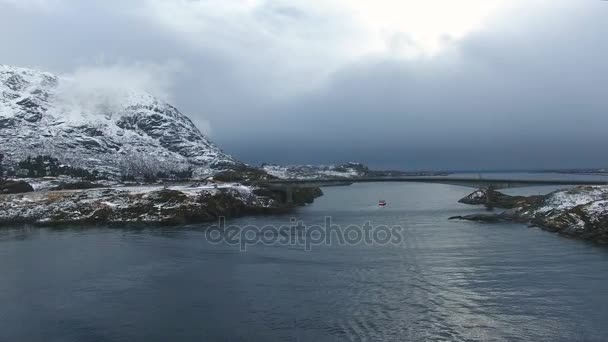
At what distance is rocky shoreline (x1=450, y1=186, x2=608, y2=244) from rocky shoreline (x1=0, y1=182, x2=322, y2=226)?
49.6 m

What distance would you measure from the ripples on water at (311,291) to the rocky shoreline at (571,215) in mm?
4971

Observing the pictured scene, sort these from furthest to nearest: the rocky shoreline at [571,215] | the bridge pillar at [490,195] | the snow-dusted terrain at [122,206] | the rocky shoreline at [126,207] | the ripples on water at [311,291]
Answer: the bridge pillar at [490,195]
the snow-dusted terrain at [122,206]
the rocky shoreline at [126,207]
the rocky shoreline at [571,215]
the ripples on water at [311,291]

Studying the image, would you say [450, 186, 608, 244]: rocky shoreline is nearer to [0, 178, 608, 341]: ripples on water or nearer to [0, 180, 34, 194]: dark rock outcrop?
[0, 178, 608, 341]: ripples on water

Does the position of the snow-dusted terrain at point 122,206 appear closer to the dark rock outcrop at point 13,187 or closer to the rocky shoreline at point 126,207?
the rocky shoreline at point 126,207

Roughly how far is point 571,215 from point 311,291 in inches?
2002

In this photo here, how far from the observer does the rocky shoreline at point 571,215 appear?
62562 mm

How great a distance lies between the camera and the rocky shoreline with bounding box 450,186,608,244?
62562 mm

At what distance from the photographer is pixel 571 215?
69.3 metres

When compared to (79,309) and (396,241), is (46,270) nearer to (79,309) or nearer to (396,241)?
(79,309)

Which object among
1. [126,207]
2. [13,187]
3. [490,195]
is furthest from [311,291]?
[13,187]

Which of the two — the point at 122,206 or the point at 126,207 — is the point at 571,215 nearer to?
the point at 126,207

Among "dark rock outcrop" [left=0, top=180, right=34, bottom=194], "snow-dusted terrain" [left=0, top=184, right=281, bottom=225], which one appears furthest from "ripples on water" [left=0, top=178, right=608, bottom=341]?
"dark rock outcrop" [left=0, top=180, right=34, bottom=194]

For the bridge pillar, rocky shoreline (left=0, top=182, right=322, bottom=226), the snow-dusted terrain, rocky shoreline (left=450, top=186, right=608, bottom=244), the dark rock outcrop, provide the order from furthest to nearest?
1. the bridge pillar
2. the dark rock outcrop
3. the snow-dusted terrain
4. rocky shoreline (left=0, top=182, right=322, bottom=226)
5. rocky shoreline (left=450, top=186, right=608, bottom=244)

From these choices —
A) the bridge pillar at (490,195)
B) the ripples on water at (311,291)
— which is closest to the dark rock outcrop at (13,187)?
the ripples on water at (311,291)
